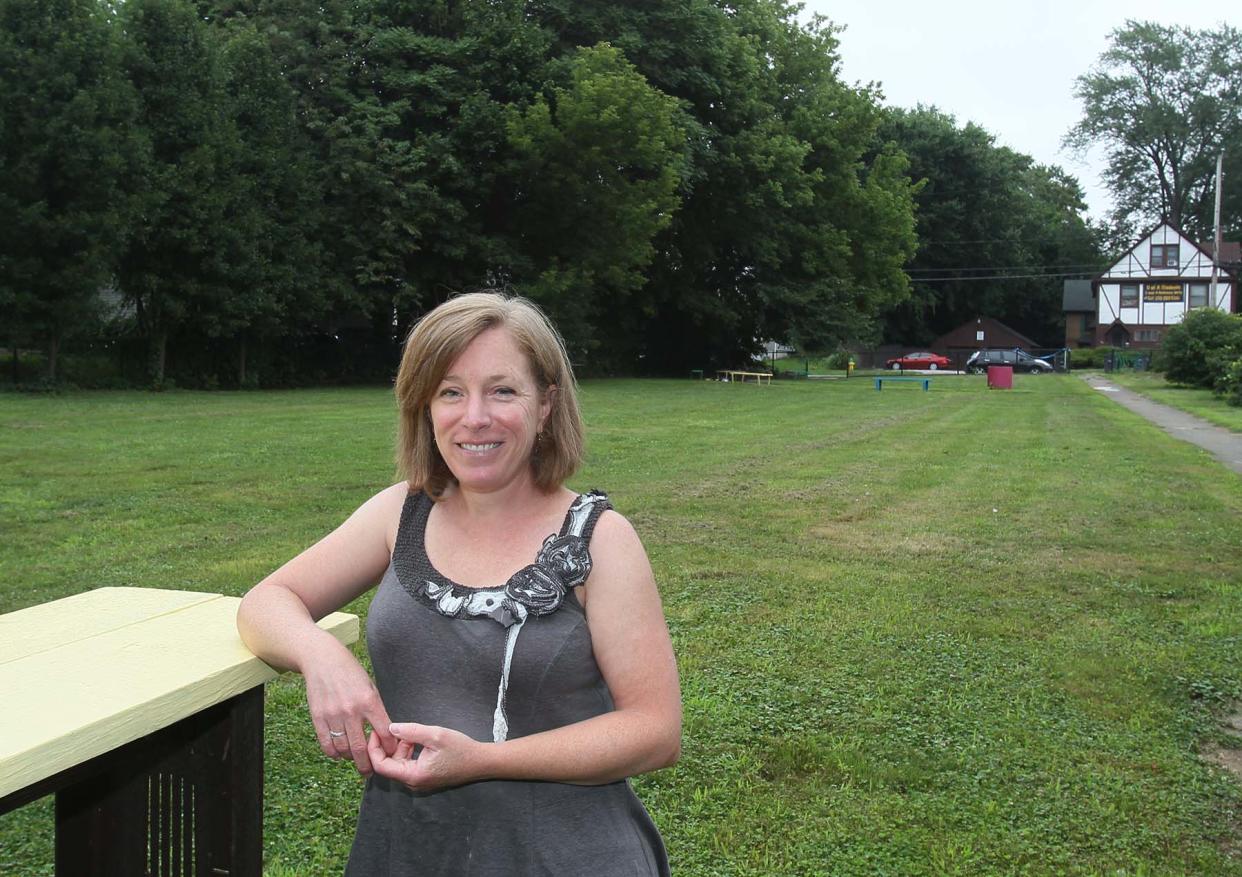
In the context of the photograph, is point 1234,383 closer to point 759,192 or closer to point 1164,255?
point 759,192

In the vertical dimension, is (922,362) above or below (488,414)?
above

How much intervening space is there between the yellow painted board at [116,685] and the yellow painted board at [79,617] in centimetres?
4

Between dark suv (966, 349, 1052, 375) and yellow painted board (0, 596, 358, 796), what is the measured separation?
58.4 metres

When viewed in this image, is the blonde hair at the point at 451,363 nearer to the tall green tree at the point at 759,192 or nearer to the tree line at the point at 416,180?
the tree line at the point at 416,180

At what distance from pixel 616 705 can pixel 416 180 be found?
26648 mm

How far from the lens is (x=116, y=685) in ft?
5.81

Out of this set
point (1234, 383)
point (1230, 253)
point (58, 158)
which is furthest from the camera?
point (1230, 253)

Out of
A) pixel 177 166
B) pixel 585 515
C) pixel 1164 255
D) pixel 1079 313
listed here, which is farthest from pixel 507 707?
pixel 1079 313

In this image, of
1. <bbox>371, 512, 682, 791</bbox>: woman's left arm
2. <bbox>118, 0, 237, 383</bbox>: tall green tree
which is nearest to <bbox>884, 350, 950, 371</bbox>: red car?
<bbox>118, 0, 237, 383</bbox>: tall green tree

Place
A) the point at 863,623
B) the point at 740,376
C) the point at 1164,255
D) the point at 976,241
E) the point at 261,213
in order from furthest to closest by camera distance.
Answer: the point at 976,241 → the point at 1164,255 → the point at 740,376 → the point at 261,213 → the point at 863,623

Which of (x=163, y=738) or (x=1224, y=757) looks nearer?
(x=163, y=738)

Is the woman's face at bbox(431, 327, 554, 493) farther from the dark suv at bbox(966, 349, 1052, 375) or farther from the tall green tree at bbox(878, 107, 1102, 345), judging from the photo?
the tall green tree at bbox(878, 107, 1102, 345)

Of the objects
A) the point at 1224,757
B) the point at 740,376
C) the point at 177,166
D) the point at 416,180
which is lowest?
the point at 1224,757

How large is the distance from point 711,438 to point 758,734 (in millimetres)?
11794
